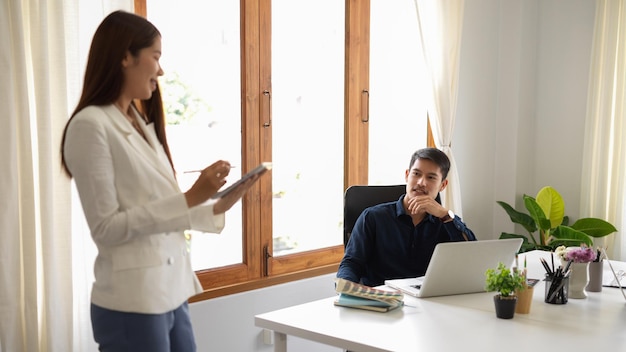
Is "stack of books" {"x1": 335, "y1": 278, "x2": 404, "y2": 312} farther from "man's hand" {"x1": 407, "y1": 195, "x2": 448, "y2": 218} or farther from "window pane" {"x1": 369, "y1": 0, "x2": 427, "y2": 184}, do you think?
"window pane" {"x1": 369, "y1": 0, "x2": 427, "y2": 184}

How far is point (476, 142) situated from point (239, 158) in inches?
85.5

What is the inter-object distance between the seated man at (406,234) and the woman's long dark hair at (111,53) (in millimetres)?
1361

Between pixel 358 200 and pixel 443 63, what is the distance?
1769 mm

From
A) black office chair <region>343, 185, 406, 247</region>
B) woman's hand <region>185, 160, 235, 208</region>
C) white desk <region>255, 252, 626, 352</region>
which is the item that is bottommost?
white desk <region>255, 252, 626, 352</region>

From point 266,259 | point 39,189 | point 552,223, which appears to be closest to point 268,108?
point 266,259

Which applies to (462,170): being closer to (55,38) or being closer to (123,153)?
(55,38)

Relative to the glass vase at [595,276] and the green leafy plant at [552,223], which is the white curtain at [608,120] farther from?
the glass vase at [595,276]

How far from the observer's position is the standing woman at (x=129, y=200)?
1.55m

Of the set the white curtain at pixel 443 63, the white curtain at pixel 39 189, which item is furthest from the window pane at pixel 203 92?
the white curtain at pixel 443 63

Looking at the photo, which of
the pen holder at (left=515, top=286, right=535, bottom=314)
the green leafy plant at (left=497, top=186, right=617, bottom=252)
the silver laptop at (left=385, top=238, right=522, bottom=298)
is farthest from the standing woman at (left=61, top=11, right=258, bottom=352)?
the green leafy plant at (left=497, top=186, right=617, bottom=252)

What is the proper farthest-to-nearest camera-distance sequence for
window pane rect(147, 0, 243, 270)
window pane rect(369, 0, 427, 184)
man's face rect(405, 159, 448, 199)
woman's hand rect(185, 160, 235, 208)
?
window pane rect(369, 0, 427, 184)
window pane rect(147, 0, 243, 270)
man's face rect(405, 159, 448, 199)
woman's hand rect(185, 160, 235, 208)

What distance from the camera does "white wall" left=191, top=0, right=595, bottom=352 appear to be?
196 inches

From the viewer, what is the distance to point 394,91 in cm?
445

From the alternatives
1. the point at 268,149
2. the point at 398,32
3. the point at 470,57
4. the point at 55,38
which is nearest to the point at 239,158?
the point at 268,149
